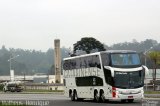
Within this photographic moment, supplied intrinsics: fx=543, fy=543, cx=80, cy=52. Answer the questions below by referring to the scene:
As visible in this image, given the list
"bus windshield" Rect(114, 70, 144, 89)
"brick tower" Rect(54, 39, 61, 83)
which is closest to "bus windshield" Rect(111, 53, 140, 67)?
"bus windshield" Rect(114, 70, 144, 89)

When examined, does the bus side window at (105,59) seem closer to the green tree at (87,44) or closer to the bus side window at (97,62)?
the bus side window at (97,62)

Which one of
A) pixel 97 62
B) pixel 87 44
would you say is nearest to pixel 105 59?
pixel 97 62

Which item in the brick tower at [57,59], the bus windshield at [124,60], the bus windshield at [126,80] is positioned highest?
the brick tower at [57,59]

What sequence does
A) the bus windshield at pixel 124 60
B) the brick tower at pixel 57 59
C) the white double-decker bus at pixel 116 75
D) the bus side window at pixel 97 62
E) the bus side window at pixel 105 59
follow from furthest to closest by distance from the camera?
the brick tower at pixel 57 59, the bus side window at pixel 97 62, the bus side window at pixel 105 59, the bus windshield at pixel 124 60, the white double-decker bus at pixel 116 75

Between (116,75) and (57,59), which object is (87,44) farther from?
(116,75)

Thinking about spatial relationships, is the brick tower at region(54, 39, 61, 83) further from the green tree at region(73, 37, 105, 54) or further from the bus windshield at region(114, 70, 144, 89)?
the bus windshield at region(114, 70, 144, 89)

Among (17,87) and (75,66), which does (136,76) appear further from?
(17,87)

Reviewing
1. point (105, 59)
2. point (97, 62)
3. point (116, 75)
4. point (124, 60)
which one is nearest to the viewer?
point (116, 75)

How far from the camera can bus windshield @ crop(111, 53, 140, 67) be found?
3684 centimetres

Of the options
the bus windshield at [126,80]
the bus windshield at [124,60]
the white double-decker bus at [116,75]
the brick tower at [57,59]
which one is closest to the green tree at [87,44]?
the brick tower at [57,59]

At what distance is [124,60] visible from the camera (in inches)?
1454

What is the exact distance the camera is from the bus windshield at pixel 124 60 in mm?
36844

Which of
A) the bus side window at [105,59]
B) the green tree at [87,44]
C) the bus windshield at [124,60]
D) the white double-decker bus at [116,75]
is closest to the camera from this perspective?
the white double-decker bus at [116,75]

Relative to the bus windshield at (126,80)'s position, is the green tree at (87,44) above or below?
above
